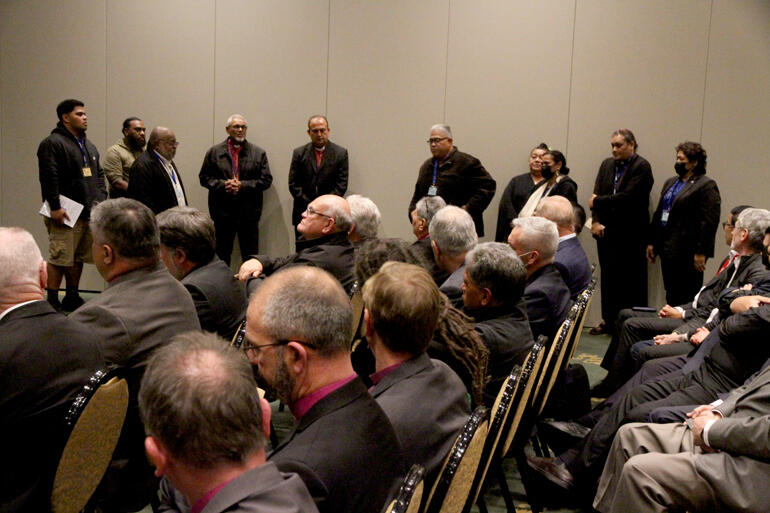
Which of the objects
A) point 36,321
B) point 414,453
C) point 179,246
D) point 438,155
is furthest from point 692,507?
point 438,155

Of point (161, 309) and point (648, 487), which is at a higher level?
point (161, 309)

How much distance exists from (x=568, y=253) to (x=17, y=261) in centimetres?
314

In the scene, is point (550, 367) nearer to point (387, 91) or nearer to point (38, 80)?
point (387, 91)

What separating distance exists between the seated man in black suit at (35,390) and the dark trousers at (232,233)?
555cm

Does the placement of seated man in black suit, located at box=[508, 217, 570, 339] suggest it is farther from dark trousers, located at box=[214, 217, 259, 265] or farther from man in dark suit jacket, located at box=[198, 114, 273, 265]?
dark trousers, located at box=[214, 217, 259, 265]

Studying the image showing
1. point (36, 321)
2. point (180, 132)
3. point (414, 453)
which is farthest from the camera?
point (180, 132)

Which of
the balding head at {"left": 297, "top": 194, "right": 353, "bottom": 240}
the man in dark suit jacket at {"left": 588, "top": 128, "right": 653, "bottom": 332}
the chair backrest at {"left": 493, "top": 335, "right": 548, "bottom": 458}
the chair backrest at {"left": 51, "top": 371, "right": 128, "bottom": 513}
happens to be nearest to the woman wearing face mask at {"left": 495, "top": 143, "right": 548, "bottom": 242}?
the man in dark suit jacket at {"left": 588, "top": 128, "right": 653, "bottom": 332}

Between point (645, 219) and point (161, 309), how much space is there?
5.13 meters

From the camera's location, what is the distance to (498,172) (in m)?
7.14

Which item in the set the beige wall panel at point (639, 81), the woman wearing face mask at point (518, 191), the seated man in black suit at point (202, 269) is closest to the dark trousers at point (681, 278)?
the beige wall panel at point (639, 81)

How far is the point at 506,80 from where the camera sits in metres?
7.03

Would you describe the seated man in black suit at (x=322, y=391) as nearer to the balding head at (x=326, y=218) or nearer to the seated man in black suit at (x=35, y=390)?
the seated man in black suit at (x=35, y=390)

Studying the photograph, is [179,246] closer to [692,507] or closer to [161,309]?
[161,309]

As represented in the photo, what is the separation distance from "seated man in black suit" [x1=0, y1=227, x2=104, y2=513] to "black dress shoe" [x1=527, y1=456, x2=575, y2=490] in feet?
6.25
